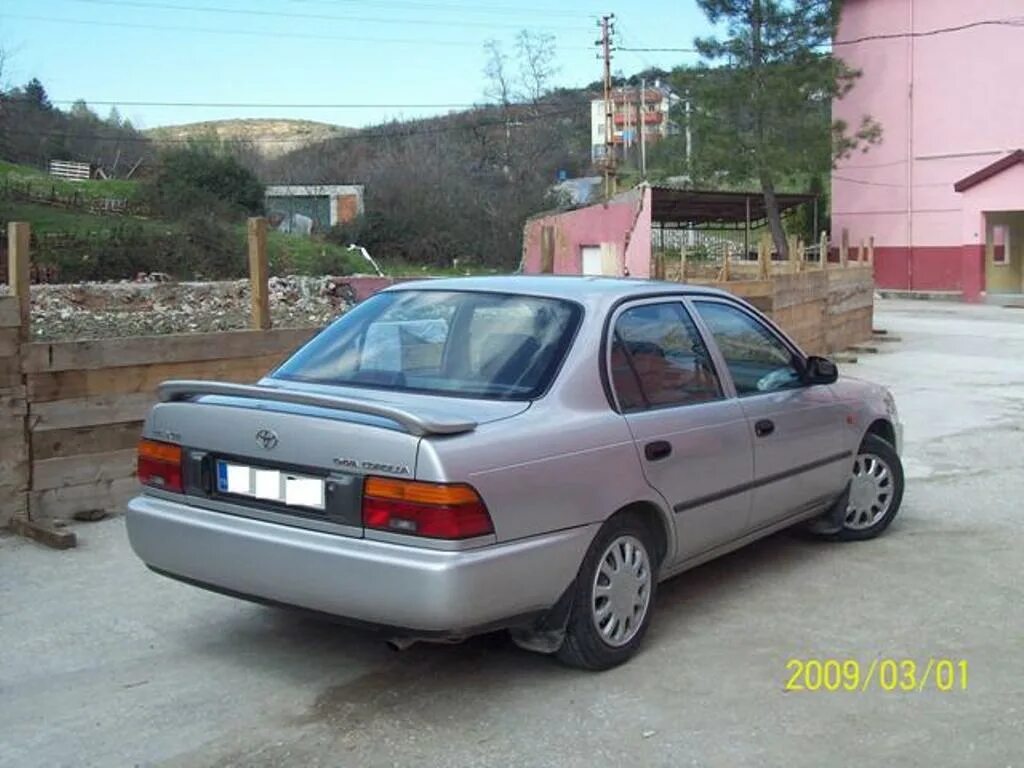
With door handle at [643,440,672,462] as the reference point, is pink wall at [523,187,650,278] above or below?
above

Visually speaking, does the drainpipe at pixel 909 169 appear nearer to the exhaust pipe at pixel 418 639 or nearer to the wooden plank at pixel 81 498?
the wooden plank at pixel 81 498

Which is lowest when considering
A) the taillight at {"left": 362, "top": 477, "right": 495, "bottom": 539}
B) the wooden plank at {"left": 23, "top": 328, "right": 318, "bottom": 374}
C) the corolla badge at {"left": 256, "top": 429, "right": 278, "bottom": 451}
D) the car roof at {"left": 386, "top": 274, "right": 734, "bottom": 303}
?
the taillight at {"left": 362, "top": 477, "right": 495, "bottom": 539}

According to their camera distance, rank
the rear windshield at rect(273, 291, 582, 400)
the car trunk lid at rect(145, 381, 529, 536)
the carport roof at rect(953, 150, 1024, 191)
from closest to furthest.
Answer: the car trunk lid at rect(145, 381, 529, 536) → the rear windshield at rect(273, 291, 582, 400) → the carport roof at rect(953, 150, 1024, 191)

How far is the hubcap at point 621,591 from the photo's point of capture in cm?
448

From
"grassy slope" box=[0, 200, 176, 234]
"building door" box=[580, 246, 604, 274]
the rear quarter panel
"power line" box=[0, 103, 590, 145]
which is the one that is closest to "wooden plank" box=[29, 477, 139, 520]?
the rear quarter panel

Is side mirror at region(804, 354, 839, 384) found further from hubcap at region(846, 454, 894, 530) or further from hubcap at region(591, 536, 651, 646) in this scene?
hubcap at region(591, 536, 651, 646)

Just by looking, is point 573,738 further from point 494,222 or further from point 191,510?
point 494,222

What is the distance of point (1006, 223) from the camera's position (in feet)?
123

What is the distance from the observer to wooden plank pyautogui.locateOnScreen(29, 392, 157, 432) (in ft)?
22.5

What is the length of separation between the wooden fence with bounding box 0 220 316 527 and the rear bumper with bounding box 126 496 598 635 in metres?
2.71

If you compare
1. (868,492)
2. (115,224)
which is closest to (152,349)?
(868,492)

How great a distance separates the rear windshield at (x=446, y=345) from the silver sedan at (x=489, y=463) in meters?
0.01

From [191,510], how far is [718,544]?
2.36 meters

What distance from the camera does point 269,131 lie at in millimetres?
132000
